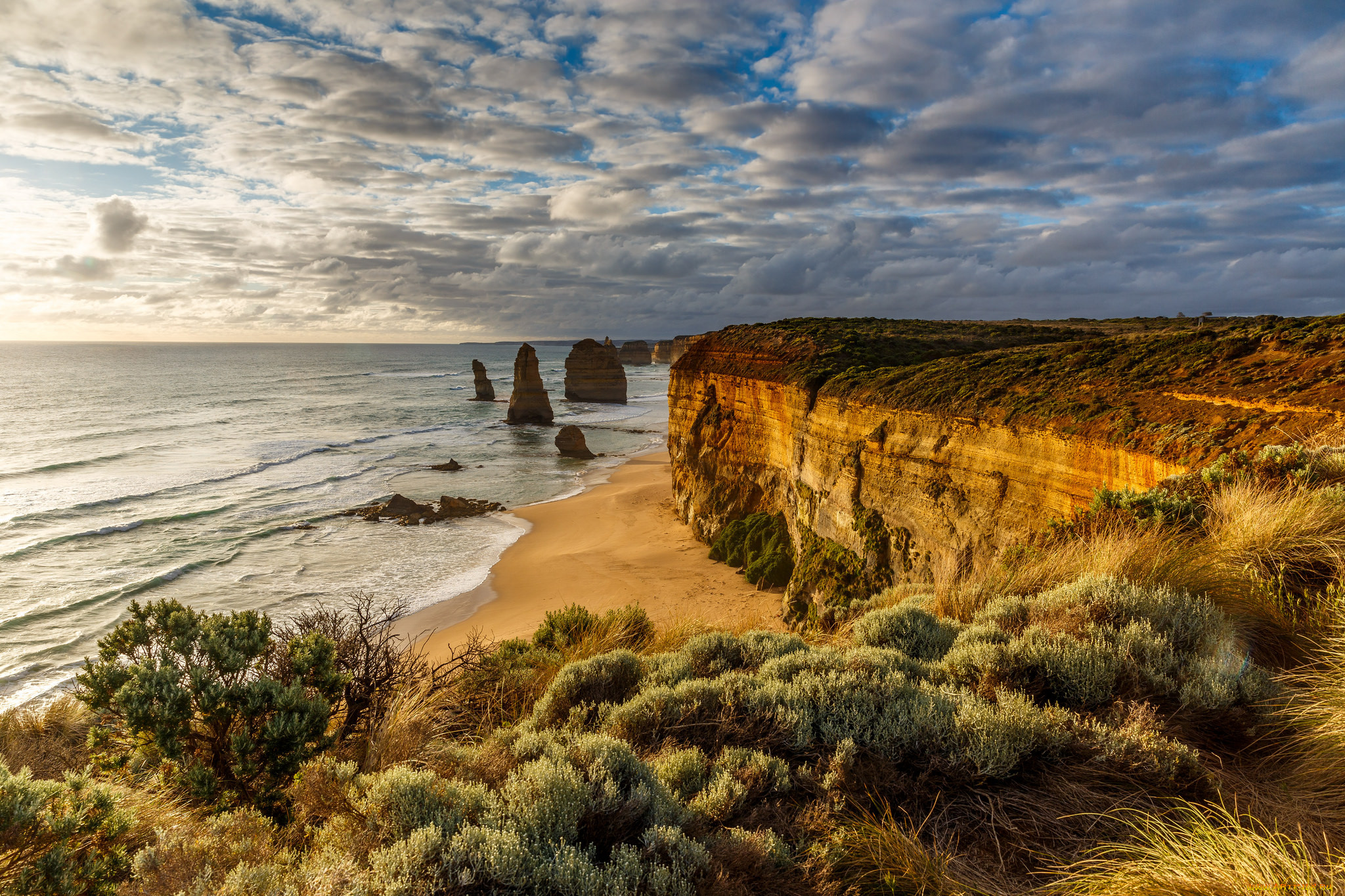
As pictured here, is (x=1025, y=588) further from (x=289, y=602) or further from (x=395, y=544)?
(x=395, y=544)

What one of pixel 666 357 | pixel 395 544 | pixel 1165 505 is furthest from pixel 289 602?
pixel 666 357

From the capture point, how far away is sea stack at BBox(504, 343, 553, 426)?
56281 mm

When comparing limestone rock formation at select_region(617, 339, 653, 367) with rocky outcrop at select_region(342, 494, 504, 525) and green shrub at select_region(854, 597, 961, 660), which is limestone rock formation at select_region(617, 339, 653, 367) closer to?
rocky outcrop at select_region(342, 494, 504, 525)

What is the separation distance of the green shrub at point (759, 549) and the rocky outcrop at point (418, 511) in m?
12.8

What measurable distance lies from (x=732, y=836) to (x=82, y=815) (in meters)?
3.39

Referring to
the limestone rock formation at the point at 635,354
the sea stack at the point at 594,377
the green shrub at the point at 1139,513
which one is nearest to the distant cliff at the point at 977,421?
the green shrub at the point at 1139,513

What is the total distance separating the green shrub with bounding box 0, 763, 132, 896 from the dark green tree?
0.72 metres

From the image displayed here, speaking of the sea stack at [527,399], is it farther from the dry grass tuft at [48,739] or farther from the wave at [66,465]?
the dry grass tuft at [48,739]

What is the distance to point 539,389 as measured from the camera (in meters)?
57.5

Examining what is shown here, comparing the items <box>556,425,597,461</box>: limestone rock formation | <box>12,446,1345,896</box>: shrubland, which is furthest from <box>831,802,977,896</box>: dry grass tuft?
<box>556,425,597,461</box>: limestone rock formation

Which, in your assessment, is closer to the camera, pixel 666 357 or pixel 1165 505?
pixel 1165 505

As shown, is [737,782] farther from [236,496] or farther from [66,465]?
[66,465]

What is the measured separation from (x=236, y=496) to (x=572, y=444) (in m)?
18.9

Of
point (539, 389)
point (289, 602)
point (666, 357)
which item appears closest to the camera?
point (289, 602)
